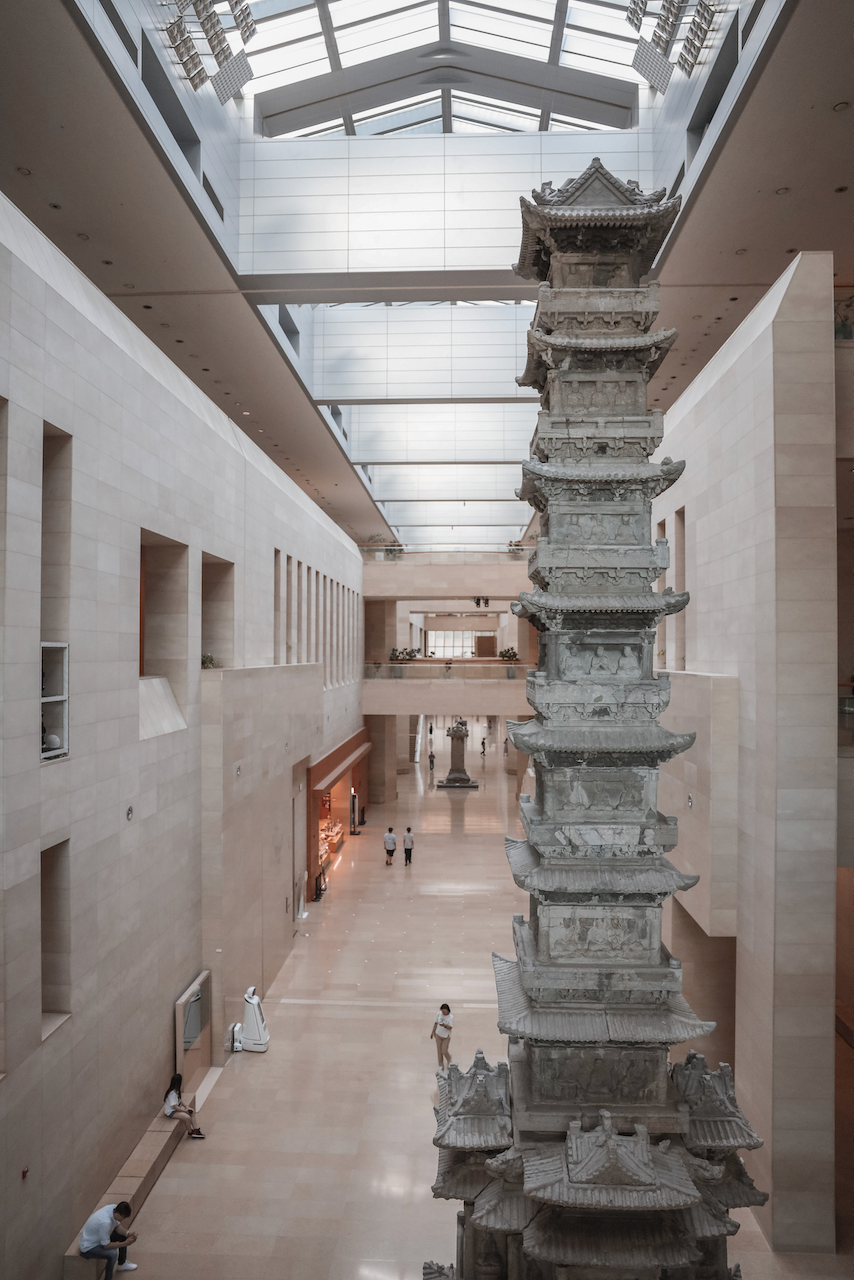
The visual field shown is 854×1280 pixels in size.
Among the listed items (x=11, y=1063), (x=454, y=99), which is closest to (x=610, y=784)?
(x=11, y=1063)

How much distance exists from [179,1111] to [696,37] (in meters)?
18.5

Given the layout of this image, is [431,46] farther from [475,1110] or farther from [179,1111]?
[179,1111]

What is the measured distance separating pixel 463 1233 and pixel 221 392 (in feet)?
68.3

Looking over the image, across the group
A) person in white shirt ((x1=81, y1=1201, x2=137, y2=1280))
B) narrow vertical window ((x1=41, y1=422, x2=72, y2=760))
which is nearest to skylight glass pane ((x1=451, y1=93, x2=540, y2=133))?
narrow vertical window ((x1=41, y1=422, x2=72, y2=760))

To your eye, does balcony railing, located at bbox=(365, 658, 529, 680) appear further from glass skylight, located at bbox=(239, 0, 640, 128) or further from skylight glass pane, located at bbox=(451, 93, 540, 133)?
glass skylight, located at bbox=(239, 0, 640, 128)

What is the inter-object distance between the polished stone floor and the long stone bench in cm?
20

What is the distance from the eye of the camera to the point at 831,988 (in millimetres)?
10516

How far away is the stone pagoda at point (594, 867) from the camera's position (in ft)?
27.0

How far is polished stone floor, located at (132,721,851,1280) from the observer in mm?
9727

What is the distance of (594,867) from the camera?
28.9 ft

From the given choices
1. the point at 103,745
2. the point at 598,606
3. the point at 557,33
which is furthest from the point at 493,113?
the point at 103,745

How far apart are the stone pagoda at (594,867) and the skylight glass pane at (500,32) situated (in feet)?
27.3

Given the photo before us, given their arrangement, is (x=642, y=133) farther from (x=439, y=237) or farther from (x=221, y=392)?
(x=221, y=392)

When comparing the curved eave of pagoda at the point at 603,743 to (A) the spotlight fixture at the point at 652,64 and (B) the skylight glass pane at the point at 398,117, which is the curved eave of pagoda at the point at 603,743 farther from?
(B) the skylight glass pane at the point at 398,117
